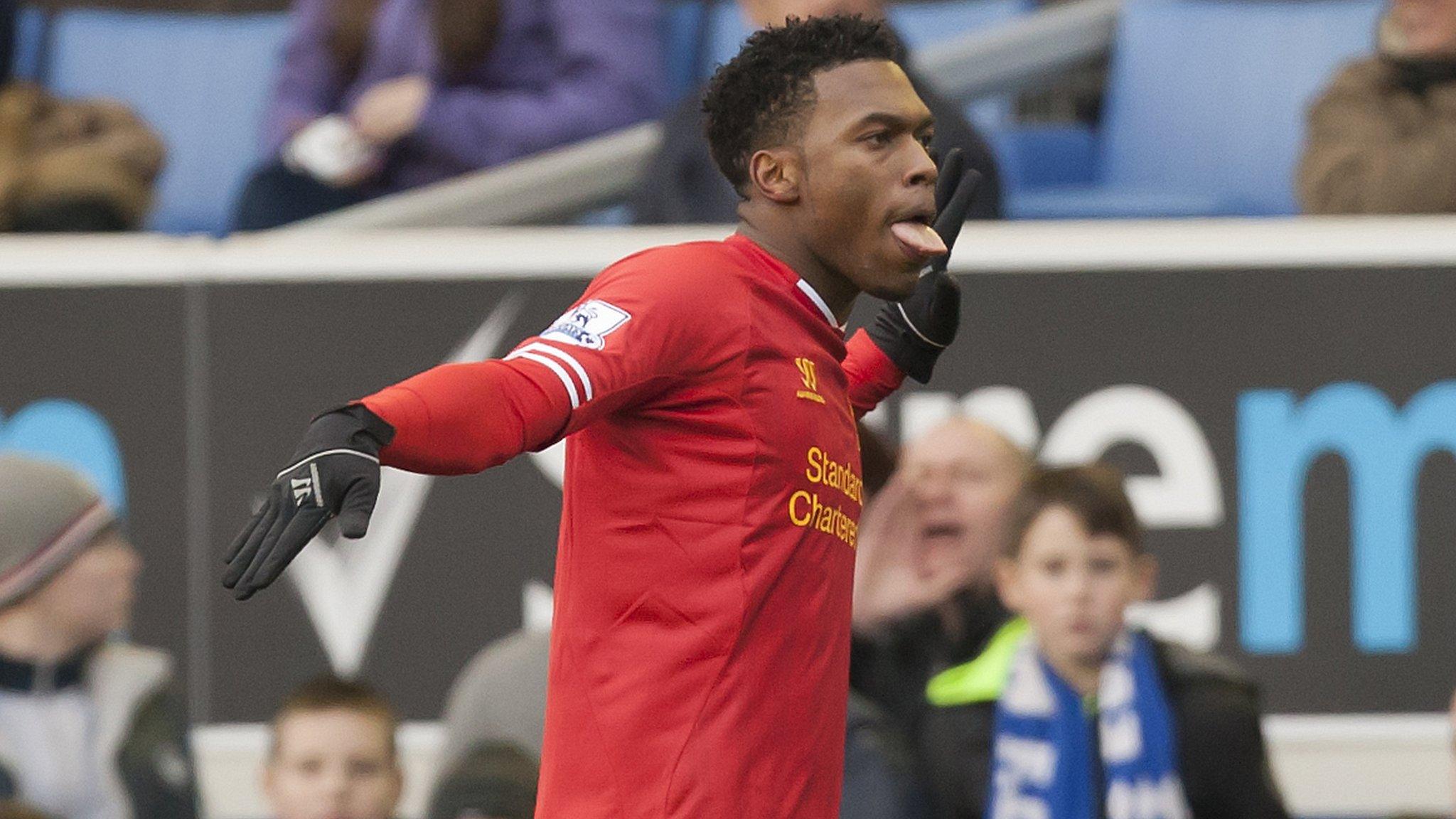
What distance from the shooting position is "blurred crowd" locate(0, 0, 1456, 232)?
4.48m

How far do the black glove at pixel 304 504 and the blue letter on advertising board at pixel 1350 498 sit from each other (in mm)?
2669

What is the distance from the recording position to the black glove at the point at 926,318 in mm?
2770

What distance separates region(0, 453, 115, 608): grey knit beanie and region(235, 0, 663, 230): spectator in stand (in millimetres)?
1023

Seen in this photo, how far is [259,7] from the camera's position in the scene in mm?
6395

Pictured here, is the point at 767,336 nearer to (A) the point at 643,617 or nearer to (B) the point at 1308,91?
(A) the point at 643,617

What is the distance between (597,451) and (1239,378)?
2.21m

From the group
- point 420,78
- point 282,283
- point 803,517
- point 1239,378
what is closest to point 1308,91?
point 1239,378

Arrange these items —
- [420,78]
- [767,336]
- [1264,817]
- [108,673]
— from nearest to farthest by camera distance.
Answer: [767,336], [1264,817], [108,673], [420,78]

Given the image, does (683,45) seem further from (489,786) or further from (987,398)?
(489,786)

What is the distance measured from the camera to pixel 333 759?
13.0 ft

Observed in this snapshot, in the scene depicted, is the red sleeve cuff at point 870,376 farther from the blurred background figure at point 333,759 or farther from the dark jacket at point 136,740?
the dark jacket at point 136,740

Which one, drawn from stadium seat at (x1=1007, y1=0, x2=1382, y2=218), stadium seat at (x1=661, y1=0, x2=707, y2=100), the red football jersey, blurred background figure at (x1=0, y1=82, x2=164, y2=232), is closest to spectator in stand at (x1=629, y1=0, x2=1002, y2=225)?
stadium seat at (x1=661, y1=0, x2=707, y2=100)

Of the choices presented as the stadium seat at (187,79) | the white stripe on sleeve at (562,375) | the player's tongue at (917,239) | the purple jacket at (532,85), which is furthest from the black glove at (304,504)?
the stadium seat at (187,79)

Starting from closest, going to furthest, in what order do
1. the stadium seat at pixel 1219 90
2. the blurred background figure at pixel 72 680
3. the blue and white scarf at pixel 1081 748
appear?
the blue and white scarf at pixel 1081 748
the blurred background figure at pixel 72 680
the stadium seat at pixel 1219 90
